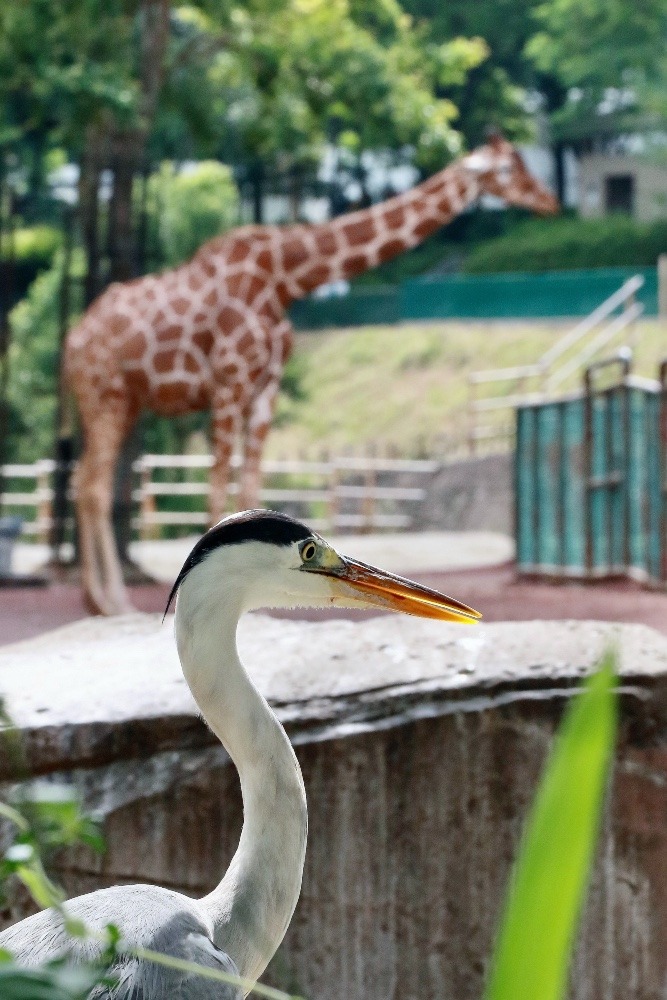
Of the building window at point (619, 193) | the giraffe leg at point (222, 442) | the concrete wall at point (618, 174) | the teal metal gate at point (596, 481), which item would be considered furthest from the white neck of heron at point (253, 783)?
the building window at point (619, 193)

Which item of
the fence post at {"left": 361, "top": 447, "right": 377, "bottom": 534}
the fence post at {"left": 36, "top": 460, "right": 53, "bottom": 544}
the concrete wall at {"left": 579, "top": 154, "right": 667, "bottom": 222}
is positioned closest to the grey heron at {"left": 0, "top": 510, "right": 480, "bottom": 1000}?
the fence post at {"left": 36, "top": 460, "right": 53, "bottom": 544}

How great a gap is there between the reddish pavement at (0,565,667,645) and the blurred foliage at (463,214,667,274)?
19.0 meters

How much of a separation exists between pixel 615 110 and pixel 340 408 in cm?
1118

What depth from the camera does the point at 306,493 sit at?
1875cm

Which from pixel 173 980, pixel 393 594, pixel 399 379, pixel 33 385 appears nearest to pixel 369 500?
pixel 33 385

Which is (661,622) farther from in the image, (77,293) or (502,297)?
(502,297)

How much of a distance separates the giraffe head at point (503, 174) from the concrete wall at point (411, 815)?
6997 mm

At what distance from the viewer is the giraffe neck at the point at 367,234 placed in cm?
879

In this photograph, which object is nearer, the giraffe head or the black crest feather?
the black crest feather

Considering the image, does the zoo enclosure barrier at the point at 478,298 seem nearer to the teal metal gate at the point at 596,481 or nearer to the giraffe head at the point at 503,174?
the teal metal gate at the point at 596,481

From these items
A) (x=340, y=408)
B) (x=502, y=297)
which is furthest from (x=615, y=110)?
(x=340, y=408)

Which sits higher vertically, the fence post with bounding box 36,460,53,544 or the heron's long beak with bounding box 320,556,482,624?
the heron's long beak with bounding box 320,556,482,624

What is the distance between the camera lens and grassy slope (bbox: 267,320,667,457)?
82.0 feet

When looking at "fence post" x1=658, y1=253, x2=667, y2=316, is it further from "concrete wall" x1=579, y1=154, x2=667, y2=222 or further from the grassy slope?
"concrete wall" x1=579, y1=154, x2=667, y2=222
